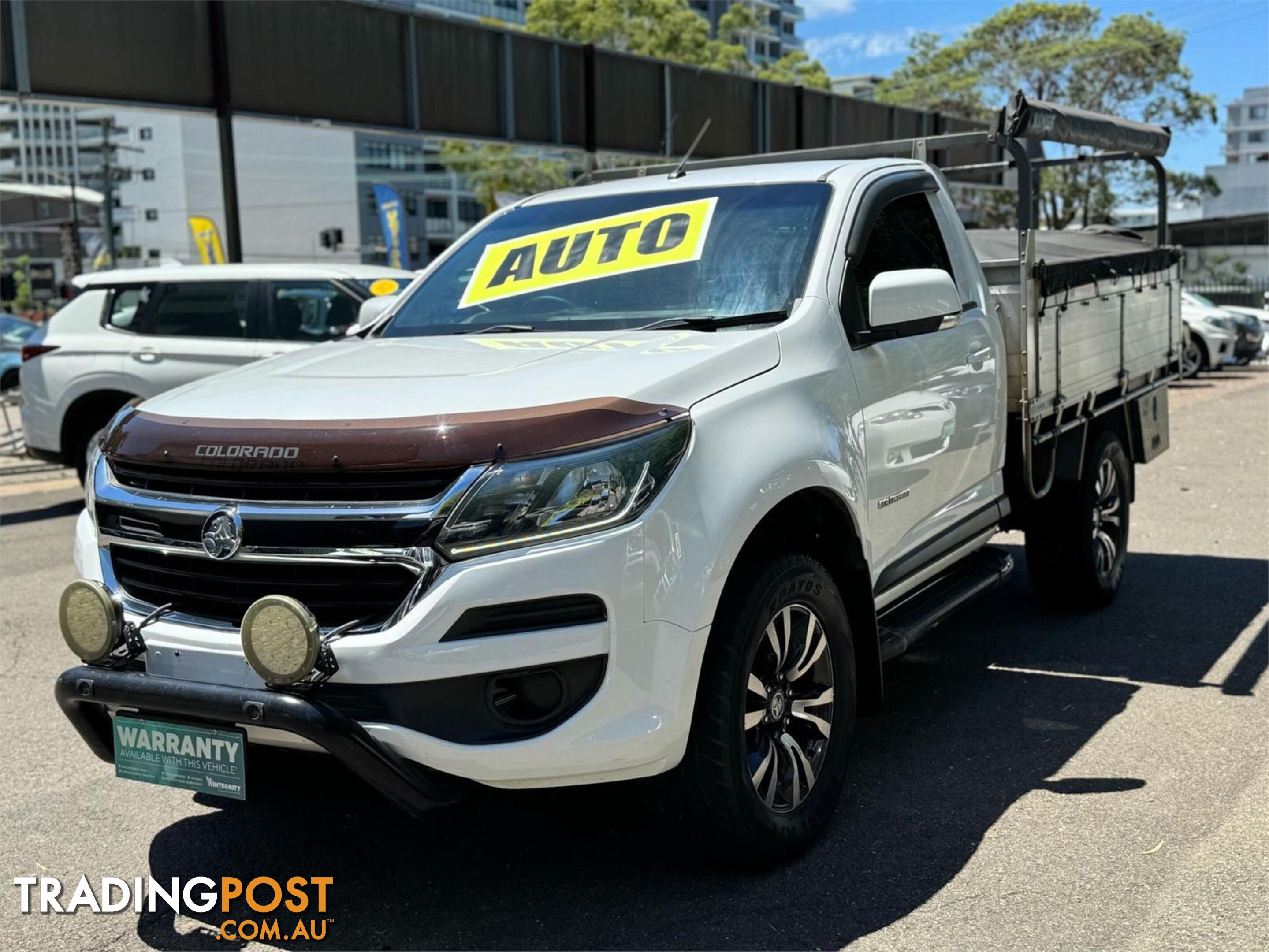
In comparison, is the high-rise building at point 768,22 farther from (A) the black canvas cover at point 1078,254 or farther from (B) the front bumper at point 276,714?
(B) the front bumper at point 276,714

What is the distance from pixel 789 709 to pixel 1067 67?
150 ft

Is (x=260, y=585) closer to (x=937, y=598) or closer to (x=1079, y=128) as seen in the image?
(x=937, y=598)

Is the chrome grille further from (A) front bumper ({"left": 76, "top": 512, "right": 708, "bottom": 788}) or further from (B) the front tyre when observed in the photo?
(B) the front tyre

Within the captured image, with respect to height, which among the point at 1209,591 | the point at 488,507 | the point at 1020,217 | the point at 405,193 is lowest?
the point at 1209,591

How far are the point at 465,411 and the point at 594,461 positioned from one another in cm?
34

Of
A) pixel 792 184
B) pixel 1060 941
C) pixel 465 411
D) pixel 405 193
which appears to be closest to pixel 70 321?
pixel 792 184

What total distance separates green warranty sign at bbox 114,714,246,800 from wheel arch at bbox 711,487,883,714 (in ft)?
4.25

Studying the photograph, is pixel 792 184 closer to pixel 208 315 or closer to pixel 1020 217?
pixel 1020 217

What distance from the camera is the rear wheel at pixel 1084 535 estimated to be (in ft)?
19.7

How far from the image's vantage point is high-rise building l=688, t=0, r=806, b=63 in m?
99.2

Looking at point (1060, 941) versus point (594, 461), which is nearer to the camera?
point (594, 461)

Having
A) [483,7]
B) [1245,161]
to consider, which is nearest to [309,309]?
[483,7]

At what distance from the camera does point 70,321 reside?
10.3 meters

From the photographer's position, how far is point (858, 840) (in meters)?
3.72
